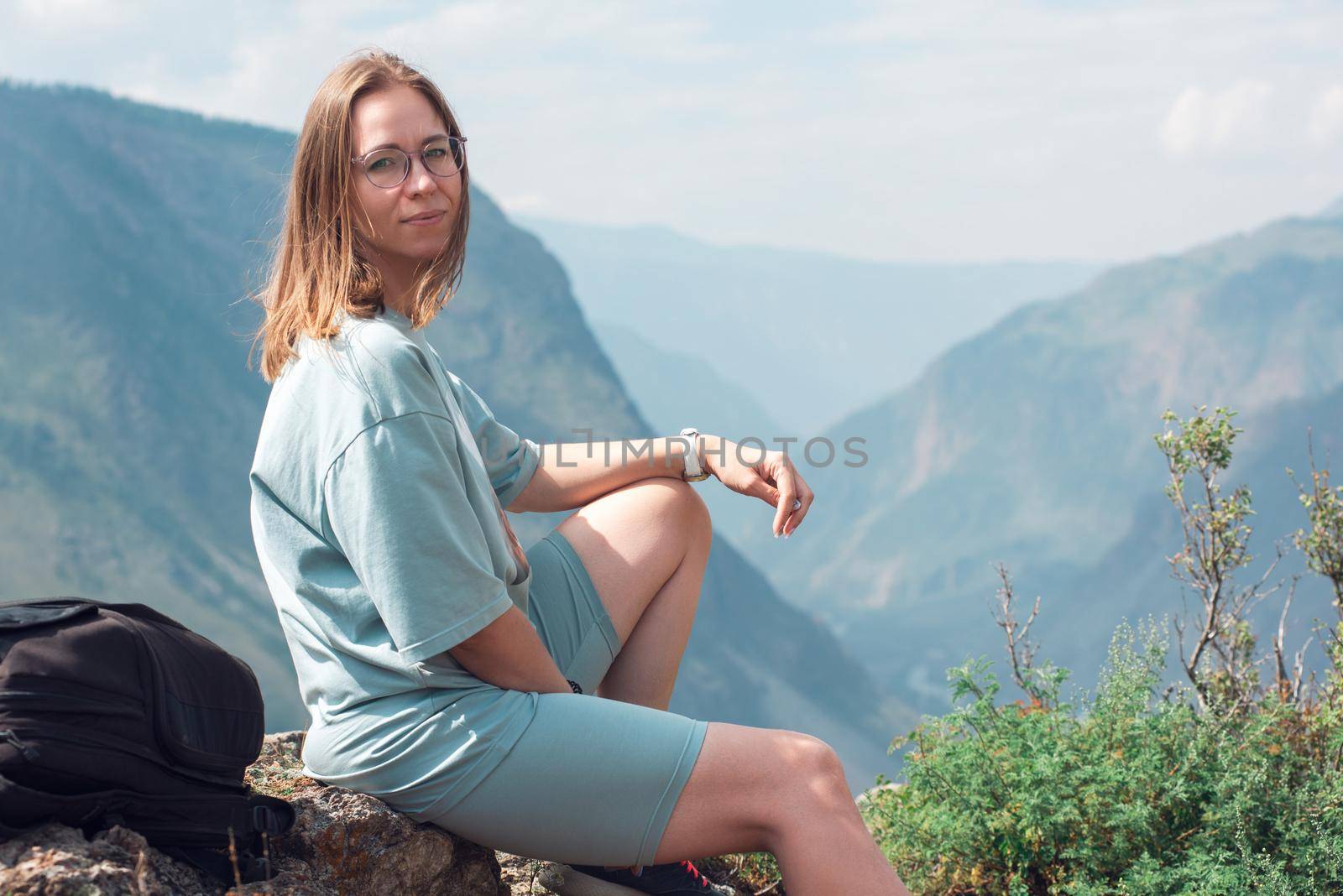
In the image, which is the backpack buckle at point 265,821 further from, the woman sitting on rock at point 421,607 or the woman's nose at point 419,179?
the woman's nose at point 419,179

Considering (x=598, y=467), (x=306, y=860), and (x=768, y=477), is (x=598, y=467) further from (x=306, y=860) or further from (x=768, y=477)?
(x=306, y=860)

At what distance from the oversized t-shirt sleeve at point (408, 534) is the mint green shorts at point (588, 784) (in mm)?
272

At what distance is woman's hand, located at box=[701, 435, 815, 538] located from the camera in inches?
119

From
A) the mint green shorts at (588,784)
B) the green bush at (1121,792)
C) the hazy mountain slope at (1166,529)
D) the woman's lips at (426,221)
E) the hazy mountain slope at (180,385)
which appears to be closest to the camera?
the mint green shorts at (588,784)

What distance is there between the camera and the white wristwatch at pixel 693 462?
3.26 meters

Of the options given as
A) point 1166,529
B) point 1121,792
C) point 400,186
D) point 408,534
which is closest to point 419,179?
point 400,186

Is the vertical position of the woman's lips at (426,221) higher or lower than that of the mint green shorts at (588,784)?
higher

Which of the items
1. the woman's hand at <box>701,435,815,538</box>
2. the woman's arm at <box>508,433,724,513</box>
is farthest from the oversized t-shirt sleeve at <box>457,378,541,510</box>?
the woman's hand at <box>701,435,815,538</box>

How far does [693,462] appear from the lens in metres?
3.27

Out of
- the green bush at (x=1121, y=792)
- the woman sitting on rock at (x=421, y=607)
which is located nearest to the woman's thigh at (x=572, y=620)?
the woman sitting on rock at (x=421, y=607)

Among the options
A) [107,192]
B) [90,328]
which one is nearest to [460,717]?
[90,328]

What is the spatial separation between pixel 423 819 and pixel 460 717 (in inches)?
15.0

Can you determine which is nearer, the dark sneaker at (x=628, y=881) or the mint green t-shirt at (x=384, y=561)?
the mint green t-shirt at (x=384, y=561)

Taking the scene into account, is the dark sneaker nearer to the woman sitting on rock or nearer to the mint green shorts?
the woman sitting on rock
